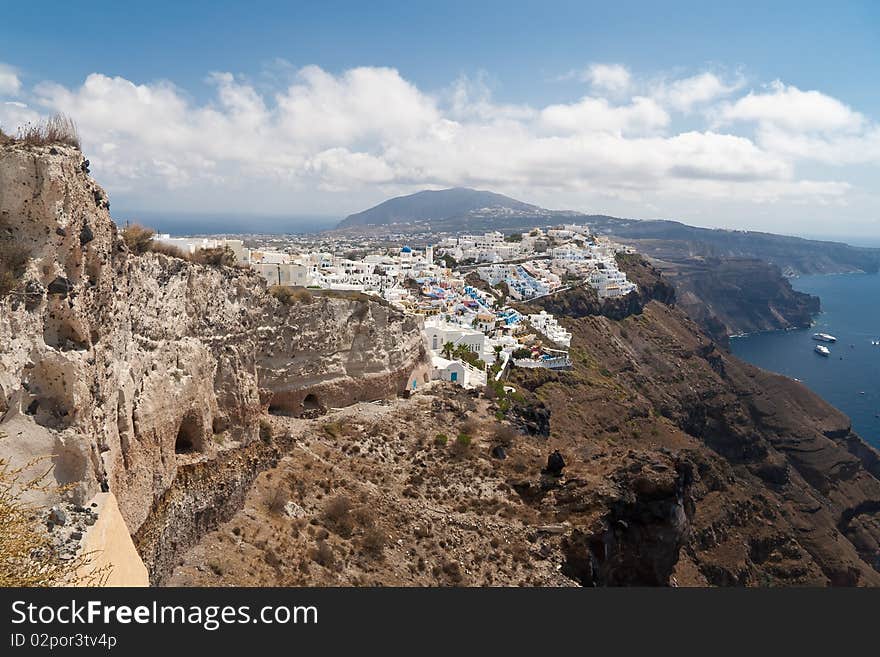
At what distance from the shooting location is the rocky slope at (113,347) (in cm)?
912

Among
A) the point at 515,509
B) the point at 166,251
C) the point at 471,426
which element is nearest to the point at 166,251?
the point at 166,251

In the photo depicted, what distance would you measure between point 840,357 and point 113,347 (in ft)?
399

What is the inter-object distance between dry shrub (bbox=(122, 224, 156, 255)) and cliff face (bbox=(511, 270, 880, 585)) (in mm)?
14281

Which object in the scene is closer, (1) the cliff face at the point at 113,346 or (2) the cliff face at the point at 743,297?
(1) the cliff face at the point at 113,346

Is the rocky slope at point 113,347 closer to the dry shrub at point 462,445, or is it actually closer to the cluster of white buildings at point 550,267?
the dry shrub at point 462,445

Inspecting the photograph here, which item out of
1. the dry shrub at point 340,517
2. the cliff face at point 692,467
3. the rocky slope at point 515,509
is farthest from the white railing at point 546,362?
the dry shrub at point 340,517

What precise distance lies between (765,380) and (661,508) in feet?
200

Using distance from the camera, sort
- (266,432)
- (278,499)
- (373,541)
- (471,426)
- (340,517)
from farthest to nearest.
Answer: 1. (471,426)
2. (266,432)
3. (340,517)
4. (278,499)
5. (373,541)

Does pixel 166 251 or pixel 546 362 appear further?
pixel 546 362

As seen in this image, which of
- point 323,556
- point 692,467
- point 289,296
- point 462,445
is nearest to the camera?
point 323,556

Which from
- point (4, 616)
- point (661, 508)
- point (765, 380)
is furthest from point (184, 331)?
point (765, 380)

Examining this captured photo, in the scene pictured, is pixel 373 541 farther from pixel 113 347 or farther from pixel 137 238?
pixel 137 238

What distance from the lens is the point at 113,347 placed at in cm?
1110

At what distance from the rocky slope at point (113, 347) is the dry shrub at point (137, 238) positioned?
0.32 metres
